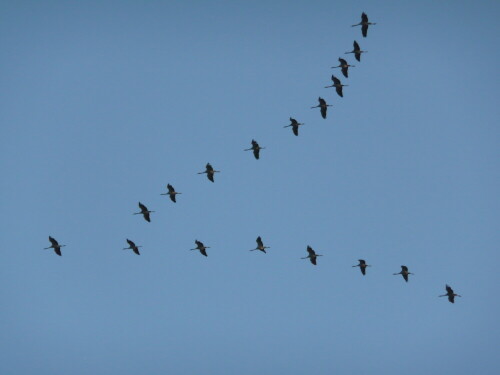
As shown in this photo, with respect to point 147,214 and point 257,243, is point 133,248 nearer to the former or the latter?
point 147,214

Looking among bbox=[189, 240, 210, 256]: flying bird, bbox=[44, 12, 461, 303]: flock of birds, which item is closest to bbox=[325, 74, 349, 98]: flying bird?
bbox=[44, 12, 461, 303]: flock of birds

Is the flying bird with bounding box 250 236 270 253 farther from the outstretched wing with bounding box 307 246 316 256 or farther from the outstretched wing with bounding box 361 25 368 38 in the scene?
the outstretched wing with bounding box 361 25 368 38

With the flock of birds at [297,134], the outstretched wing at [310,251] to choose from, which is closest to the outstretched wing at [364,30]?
the flock of birds at [297,134]

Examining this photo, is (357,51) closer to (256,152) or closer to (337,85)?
(337,85)

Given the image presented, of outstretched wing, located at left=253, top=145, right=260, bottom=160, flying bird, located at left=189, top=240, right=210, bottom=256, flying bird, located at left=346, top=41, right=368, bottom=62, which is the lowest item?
flying bird, located at left=189, top=240, right=210, bottom=256

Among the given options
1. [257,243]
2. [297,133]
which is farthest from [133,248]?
[297,133]

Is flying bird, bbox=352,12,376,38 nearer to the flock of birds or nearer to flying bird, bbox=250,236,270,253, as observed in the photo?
the flock of birds

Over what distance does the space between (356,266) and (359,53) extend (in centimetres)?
1835

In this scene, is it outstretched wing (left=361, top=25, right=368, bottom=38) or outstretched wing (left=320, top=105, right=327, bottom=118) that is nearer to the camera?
outstretched wing (left=361, top=25, right=368, bottom=38)

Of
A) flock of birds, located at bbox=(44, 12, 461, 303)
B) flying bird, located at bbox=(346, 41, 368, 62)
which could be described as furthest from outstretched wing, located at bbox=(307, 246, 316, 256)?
flying bird, located at bbox=(346, 41, 368, 62)

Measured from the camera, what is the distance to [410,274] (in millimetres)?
103875

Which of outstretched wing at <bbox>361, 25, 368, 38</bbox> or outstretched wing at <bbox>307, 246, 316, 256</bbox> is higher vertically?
outstretched wing at <bbox>361, 25, 368, 38</bbox>

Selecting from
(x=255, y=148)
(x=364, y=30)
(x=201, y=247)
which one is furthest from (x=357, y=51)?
(x=201, y=247)

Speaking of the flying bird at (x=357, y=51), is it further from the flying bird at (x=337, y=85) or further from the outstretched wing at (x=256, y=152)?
the outstretched wing at (x=256, y=152)
